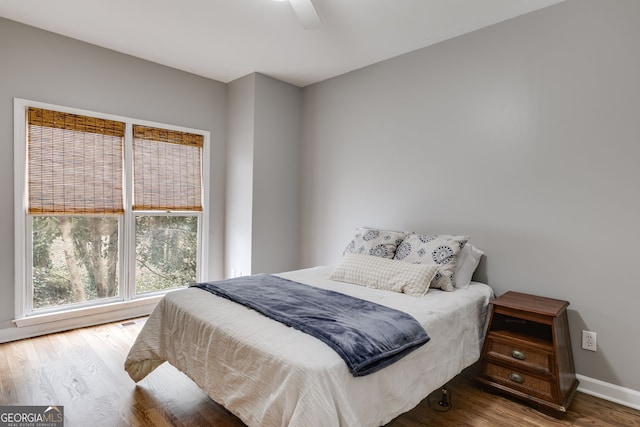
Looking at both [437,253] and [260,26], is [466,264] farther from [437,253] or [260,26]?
[260,26]

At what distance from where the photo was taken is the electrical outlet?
87.3 inches

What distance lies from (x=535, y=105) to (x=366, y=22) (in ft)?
4.44

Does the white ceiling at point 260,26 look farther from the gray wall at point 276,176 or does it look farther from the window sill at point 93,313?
the window sill at point 93,313

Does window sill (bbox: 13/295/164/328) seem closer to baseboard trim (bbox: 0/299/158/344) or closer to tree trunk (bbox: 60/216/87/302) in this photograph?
baseboard trim (bbox: 0/299/158/344)

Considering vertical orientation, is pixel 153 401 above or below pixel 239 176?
below

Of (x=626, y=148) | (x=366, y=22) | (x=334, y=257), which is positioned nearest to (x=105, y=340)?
(x=334, y=257)

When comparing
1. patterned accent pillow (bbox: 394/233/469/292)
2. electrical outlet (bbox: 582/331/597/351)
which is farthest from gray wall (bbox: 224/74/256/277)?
electrical outlet (bbox: 582/331/597/351)

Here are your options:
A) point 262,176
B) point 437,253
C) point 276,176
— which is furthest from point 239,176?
point 437,253

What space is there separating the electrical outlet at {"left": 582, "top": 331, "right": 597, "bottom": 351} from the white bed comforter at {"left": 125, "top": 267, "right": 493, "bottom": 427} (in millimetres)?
603

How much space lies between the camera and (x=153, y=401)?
2.05 meters

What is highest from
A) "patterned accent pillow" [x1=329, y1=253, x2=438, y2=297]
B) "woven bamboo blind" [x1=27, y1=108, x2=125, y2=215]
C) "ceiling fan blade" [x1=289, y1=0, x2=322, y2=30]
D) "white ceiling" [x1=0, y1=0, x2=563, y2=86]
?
"white ceiling" [x1=0, y1=0, x2=563, y2=86]

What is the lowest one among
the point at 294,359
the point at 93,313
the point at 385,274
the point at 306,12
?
the point at 93,313

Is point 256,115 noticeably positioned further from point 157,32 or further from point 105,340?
point 105,340

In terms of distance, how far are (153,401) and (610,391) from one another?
278 cm
